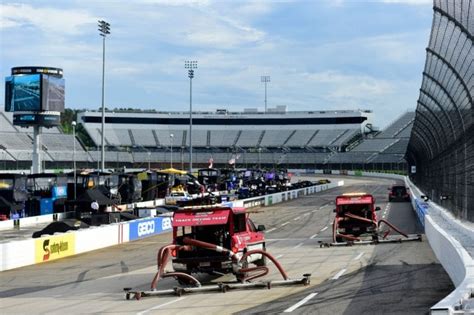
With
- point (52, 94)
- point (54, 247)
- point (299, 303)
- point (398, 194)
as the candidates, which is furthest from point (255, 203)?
point (299, 303)

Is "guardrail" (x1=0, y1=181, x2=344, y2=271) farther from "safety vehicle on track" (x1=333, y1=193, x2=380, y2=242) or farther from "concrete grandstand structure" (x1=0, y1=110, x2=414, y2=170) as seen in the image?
"concrete grandstand structure" (x1=0, y1=110, x2=414, y2=170)

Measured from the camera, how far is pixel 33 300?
52.4ft

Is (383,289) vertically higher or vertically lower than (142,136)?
lower

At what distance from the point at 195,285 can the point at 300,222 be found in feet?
84.0

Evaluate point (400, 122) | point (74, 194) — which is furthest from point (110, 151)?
point (74, 194)

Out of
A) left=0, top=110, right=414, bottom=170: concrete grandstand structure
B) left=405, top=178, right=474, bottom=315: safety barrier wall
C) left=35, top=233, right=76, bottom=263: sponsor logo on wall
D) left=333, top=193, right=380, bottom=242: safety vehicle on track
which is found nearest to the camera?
left=405, top=178, right=474, bottom=315: safety barrier wall

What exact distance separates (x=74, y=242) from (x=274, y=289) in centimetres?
1389

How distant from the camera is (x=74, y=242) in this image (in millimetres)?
27688

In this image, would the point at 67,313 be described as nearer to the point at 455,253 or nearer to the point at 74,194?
the point at 455,253

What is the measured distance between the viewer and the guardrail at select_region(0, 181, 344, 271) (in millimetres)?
23359

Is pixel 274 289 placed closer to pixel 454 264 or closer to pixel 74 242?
pixel 454 264

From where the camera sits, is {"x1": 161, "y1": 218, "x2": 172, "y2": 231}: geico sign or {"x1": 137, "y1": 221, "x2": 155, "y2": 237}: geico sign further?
{"x1": 161, "y1": 218, "x2": 172, "y2": 231}: geico sign

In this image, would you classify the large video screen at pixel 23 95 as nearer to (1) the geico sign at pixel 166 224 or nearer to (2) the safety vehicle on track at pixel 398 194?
(2) the safety vehicle on track at pixel 398 194

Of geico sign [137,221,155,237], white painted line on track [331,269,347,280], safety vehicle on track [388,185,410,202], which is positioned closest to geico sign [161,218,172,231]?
geico sign [137,221,155,237]
